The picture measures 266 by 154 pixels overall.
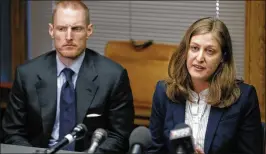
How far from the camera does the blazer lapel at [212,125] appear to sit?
3266 mm

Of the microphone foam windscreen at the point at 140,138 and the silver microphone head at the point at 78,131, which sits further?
the silver microphone head at the point at 78,131

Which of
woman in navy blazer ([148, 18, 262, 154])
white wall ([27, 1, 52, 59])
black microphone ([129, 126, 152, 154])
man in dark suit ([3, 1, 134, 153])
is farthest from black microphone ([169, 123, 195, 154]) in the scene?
white wall ([27, 1, 52, 59])

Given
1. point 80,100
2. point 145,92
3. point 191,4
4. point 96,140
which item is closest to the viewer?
point 96,140

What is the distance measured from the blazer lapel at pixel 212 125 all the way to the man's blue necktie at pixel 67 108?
0.72m

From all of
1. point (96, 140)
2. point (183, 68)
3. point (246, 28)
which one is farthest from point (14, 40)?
point (96, 140)

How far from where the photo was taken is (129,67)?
495 cm

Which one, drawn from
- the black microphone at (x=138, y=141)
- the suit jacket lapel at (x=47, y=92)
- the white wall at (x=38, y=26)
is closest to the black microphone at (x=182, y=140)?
the black microphone at (x=138, y=141)

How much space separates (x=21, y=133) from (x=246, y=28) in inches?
87.2

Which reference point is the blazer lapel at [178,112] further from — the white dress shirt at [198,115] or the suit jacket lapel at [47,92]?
the suit jacket lapel at [47,92]

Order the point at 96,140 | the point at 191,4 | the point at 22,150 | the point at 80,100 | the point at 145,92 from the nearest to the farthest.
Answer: the point at 96,140 < the point at 22,150 < the point at 80,100 < the point at 145,92 < the point at 191,4

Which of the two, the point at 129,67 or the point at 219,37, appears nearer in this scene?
the point at 219,37

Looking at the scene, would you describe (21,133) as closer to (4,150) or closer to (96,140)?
(4,150)

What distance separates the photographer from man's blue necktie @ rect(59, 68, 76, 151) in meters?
3.54

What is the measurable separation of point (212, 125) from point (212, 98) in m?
0.13
